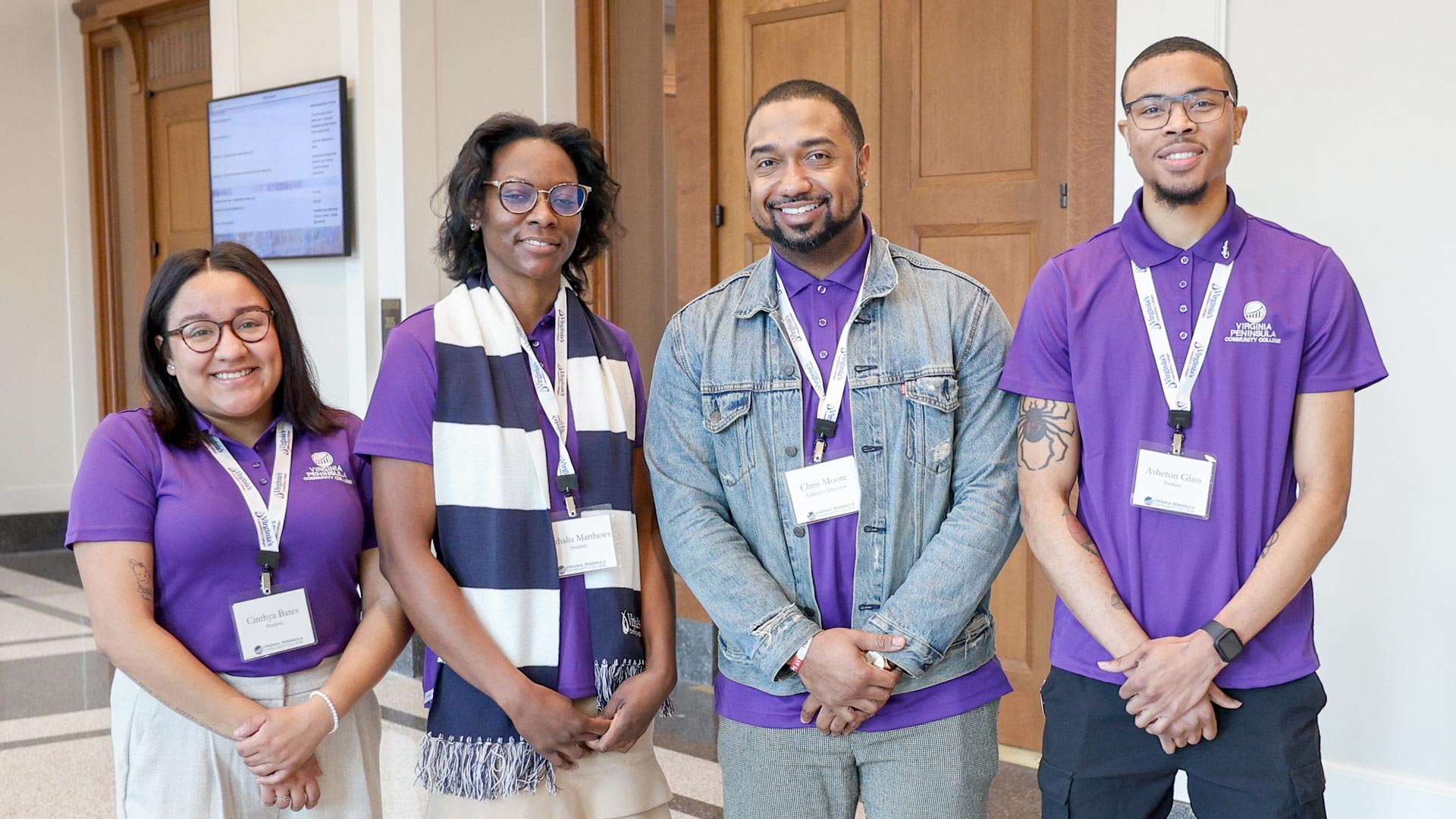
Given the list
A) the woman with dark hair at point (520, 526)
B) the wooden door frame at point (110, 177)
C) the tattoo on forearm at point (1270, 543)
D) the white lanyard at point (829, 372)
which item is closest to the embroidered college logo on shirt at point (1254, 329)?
the tattoo on forearm at point (1270, 543)

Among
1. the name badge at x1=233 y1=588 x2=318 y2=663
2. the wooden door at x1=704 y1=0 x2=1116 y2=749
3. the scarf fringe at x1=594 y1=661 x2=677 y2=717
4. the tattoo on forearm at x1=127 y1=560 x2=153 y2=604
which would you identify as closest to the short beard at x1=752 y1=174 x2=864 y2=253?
the scarf fringe at x1=594 y1=661 x2=677 y2=717

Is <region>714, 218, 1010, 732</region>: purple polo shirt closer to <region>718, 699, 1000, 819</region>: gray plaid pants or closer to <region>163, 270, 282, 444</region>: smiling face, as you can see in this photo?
<region>718, 699, 1000, 819</region>: gray plaid pants

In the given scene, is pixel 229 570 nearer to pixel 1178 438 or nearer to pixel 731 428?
pixel 731 428

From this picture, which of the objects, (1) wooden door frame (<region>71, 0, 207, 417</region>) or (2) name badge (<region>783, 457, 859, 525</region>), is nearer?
(2) name badge (<region>783, 457, 859, 525</region>)

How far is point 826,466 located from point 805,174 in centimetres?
45

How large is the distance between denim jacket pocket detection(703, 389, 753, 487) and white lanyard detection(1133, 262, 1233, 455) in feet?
2.05

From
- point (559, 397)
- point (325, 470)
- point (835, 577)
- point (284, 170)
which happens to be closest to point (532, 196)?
point (559, 397)

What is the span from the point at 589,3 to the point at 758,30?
3.30ft

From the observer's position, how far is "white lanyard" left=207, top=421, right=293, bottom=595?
82.0 inches

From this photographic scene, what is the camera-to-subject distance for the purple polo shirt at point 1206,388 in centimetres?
189

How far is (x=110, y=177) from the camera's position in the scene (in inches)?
314

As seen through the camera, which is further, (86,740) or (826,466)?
(86,740)

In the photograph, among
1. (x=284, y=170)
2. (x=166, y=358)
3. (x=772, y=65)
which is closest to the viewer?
(x=166, y=358)

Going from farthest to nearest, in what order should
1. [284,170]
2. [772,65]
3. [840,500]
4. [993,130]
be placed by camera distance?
1. [284,170]
2. [772,65]
3. [993,130]
4. [840,500]
